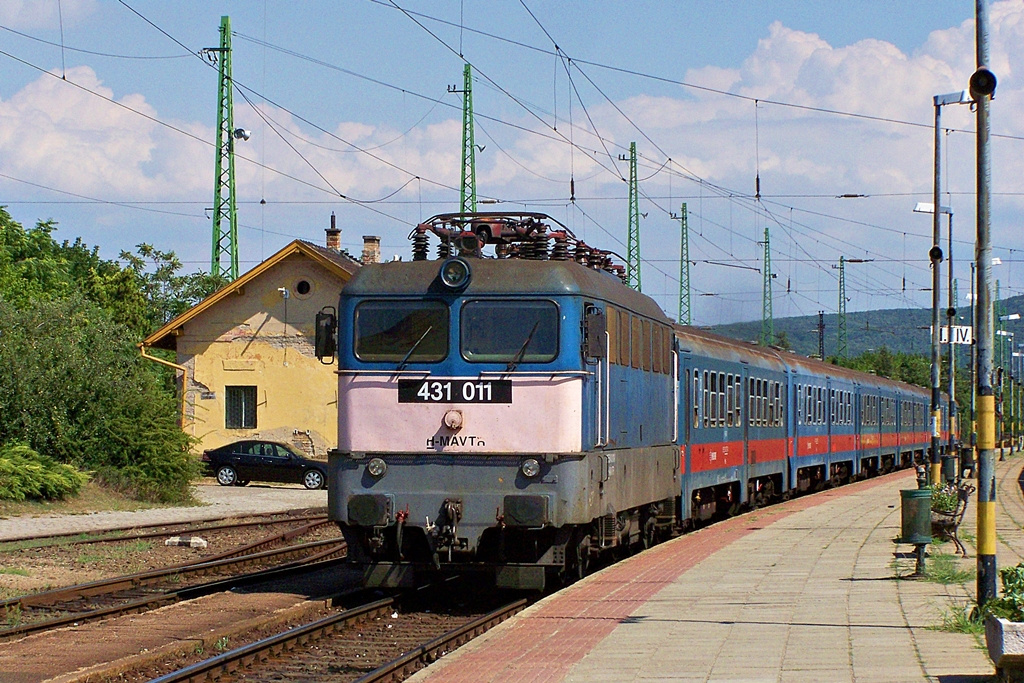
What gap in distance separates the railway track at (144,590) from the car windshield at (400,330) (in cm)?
323

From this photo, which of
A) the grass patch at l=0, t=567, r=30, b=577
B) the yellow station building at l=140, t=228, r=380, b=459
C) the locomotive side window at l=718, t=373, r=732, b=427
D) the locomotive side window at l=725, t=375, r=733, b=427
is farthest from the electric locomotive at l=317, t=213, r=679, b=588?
the yellow station building at l=140, t=228, r=380, b=459

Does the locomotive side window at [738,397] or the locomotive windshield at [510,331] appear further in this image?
the locomotive side window at [738,397]

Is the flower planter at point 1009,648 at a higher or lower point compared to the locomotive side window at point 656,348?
lower

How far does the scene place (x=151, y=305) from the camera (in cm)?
7969

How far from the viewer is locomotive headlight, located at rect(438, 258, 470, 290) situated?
43.8 feet

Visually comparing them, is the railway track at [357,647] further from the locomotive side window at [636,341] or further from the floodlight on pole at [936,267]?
the floodlight on pole at [936,267]

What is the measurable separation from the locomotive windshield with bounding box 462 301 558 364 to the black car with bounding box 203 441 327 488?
81.8ft

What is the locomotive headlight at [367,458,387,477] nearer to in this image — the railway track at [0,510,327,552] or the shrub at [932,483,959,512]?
the railway track at [0,510,327,552]

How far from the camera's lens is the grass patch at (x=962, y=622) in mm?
10594

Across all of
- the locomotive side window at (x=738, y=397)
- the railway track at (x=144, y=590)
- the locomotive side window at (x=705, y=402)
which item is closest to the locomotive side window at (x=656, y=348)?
the locomotive side window at (x=705, y=402)

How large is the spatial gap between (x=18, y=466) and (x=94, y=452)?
11.2 ft

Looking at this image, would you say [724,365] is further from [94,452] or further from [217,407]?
[217,407]

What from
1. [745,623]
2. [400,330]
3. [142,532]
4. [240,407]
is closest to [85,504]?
[142,532]

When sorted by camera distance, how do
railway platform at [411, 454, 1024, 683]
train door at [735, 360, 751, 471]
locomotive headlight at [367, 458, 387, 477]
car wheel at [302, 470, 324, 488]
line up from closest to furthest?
railway platform at [411, 454, 1024, 683] → locomotive headlight at [367, 458, 387, 477] → train door at [735, 360, 751, 471] → car wheel at [302, 470, 324, 488]
